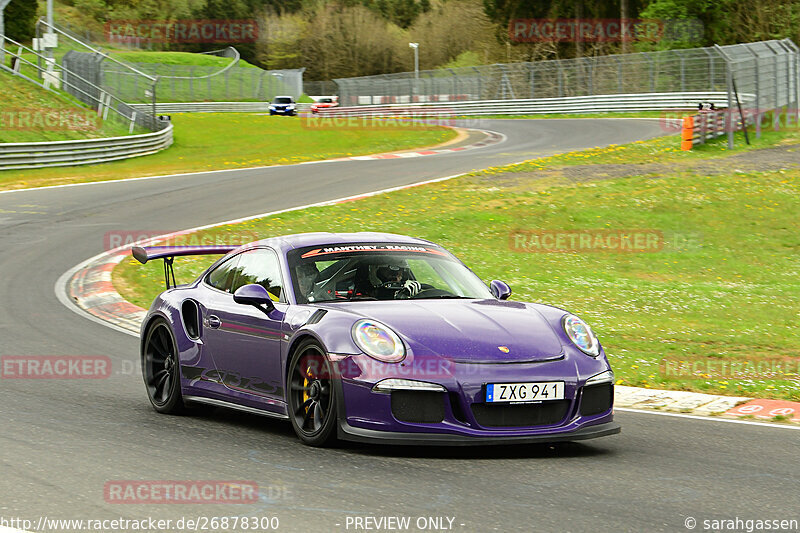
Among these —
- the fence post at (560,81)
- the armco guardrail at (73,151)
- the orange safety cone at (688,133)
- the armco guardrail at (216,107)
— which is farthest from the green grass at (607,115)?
the armco guardrail at (73,151)

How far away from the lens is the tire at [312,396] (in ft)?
20.9

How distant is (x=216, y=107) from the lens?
7469cm

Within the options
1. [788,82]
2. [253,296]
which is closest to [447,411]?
[253,296]

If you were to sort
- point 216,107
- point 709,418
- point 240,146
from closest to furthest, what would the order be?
point 709,418 < point 240,146 < point 216,107

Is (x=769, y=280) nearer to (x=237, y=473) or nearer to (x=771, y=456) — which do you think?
(x=771, y=456)

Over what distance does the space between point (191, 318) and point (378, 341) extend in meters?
2.20

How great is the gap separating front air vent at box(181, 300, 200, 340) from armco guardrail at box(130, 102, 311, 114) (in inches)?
2480

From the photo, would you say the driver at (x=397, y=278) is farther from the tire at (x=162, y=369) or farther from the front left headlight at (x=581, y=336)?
the tire at (x=162, y=369)

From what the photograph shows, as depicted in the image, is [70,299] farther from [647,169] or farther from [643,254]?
[647,169]

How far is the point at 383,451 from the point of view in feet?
21.1

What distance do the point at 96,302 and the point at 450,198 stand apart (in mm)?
11207

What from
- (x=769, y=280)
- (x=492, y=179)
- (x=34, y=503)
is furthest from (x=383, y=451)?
(x=492, y=179)

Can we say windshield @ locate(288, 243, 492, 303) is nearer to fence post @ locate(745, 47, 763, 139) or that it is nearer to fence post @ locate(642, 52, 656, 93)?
fence post @ locate(745, 47, 763, 139)

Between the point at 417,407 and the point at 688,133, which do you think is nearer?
the point at 417,407
